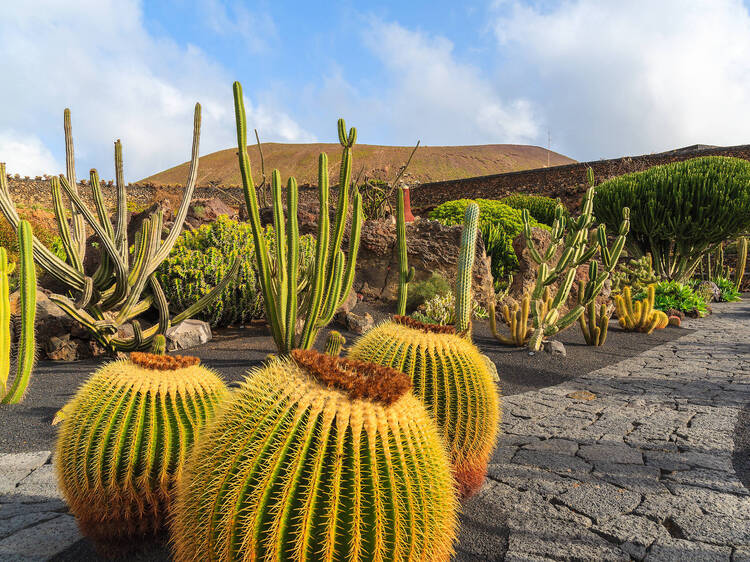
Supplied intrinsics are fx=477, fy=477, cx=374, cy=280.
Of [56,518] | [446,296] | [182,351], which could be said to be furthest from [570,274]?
[56,518]

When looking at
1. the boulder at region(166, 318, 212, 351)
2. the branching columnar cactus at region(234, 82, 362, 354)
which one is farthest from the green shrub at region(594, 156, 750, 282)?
the boulder at region(166, 318, 212, 351)

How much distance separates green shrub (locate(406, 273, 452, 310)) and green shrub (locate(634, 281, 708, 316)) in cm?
→ 607

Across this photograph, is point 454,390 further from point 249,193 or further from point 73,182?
point 73,182

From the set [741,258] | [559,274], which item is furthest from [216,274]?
[741,258]

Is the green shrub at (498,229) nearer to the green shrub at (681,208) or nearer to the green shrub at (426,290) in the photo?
the green shrub at (426,290)

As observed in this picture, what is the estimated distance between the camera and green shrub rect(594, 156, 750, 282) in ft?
42.7

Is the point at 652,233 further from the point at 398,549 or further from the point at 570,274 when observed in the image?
the point at 398,549

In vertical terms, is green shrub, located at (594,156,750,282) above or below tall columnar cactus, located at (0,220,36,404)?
above

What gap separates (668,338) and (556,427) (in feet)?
19.4

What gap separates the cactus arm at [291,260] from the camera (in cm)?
338

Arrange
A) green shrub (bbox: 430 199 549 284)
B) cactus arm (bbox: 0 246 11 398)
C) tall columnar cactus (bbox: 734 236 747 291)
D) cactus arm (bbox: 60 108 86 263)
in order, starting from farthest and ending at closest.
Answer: tall columnar cactus (bbox: 734 236 747 291)
green shrub (bbox: 430 199 549 284)
cactus arm (bbox: 60 108 86 263)
cactus arm (bbox: 0 246 11 398)

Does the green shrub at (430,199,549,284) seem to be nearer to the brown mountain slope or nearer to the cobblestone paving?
the cobblestone paving

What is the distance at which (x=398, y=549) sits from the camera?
1.44 m

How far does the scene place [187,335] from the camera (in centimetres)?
621
